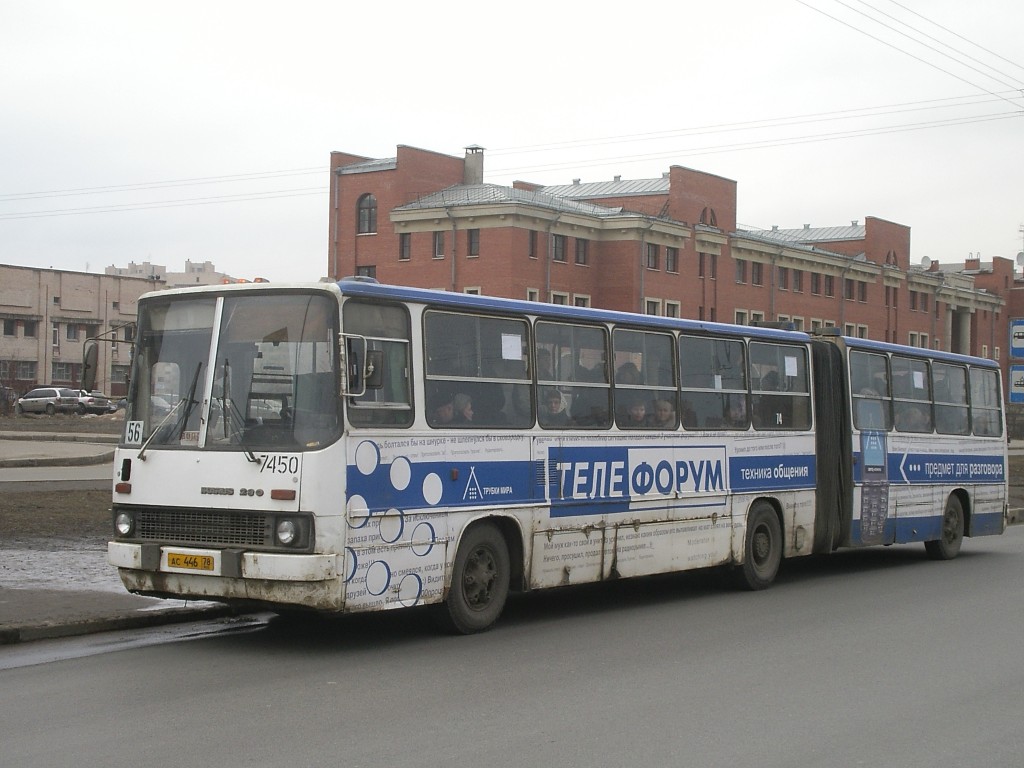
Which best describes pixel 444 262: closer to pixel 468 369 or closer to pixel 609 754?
pixel 468 369

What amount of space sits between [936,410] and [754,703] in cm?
1137

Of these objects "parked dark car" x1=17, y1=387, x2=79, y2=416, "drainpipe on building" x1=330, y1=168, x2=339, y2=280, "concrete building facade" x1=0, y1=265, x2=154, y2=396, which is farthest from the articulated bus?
"concrete building facade" x1=0, y1=265, x2=154, y2=396

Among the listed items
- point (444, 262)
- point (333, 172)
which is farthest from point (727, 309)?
point (333, 172)

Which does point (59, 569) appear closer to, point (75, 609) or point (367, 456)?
point (75, 609)

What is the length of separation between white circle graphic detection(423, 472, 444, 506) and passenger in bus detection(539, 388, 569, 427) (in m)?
1.54

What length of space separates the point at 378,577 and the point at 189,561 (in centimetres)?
145

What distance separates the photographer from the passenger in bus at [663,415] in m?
13.4

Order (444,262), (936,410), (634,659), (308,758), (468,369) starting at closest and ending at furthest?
(308,758) < (634,659) < (468,369) < (936,410) < (444,262)

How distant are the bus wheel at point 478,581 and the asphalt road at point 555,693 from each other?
175 millimetres

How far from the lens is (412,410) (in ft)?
34.7

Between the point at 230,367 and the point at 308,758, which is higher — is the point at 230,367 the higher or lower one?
the higher one

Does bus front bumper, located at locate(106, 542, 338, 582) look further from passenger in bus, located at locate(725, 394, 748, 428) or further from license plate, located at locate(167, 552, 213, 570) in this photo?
passenger in bus, located at locate(725, 394, 748, 428)

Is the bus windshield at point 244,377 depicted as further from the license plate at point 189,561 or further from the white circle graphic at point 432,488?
the white circle graphic at point 432,488

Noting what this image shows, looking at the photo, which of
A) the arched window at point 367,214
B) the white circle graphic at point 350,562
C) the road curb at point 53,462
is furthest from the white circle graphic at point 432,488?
the arched window at point 367,214
